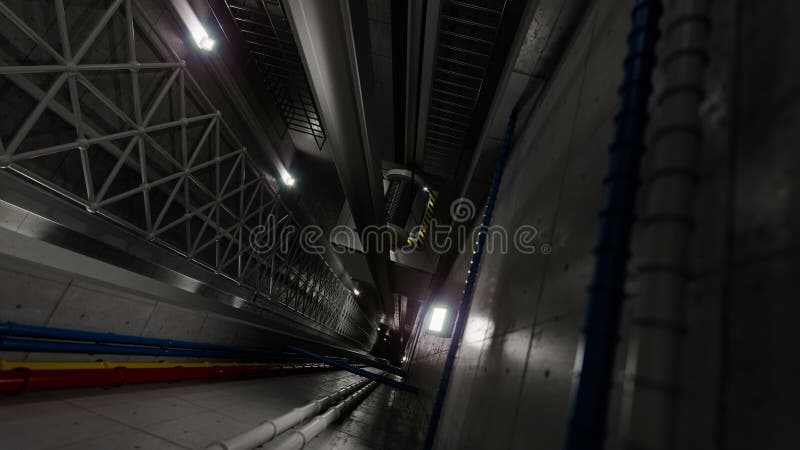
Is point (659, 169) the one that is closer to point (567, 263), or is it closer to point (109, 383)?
point (567, 263)

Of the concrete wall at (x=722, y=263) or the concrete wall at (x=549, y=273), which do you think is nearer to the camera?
the concrete wall at (x=722, y=263)

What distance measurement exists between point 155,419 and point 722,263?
192 inches

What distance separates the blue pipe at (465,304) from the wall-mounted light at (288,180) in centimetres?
661

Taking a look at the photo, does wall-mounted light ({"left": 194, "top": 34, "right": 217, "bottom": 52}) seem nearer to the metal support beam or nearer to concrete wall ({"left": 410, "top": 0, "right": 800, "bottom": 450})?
the metal support beam

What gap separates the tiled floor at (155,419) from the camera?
2.91 meters

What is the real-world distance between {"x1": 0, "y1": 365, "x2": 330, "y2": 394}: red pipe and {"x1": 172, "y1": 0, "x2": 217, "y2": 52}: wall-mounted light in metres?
5.15

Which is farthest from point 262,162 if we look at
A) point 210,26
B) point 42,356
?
point 42,356

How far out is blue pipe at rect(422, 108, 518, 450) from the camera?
446cm

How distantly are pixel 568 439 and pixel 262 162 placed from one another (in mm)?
9120

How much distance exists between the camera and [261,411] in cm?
523

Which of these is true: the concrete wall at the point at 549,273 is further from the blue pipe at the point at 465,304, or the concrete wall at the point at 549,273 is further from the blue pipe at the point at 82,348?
the blue pipe at the point at 82,348

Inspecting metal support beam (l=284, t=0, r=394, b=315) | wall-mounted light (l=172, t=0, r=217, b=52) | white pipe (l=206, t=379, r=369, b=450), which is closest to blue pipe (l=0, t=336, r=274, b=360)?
white pipe (l=206, t=379, r=369, b=450)

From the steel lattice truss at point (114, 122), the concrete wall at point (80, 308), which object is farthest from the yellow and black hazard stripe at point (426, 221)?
the concrete wall at point (80, 308)

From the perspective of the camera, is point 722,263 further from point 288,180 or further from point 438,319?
point 288,180
